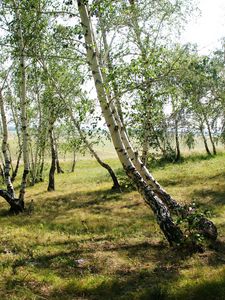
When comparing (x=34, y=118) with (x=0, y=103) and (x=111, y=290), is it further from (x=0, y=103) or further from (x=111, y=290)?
(x=111, y=290)

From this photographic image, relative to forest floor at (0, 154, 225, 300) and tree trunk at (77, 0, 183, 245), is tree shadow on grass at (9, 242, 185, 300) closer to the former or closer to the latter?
forest floor at (0, 154, 225, 300)

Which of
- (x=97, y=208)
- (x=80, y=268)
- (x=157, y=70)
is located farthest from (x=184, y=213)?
(x=97, y=208)

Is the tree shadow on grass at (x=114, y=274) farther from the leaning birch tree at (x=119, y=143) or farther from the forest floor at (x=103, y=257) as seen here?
the leaning birch tree at (x=119, y=143)

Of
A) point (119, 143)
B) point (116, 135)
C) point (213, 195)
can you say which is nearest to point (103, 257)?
point (119, 143)

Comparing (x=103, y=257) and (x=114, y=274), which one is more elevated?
(x=103, y=257)

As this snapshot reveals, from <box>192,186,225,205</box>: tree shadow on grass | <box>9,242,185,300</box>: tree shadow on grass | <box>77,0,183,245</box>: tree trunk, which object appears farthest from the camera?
<box>192,186,225,205</box>: tree shadow on grass

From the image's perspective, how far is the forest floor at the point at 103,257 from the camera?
898 cm

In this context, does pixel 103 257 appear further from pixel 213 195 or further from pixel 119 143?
pixel 213 195

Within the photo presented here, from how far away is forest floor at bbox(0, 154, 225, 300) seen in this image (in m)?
8.98

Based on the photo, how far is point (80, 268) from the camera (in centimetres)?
1082

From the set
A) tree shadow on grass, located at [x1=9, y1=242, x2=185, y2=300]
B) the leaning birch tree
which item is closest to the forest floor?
tree shadow on grass, located at [x1=9, y1=242, x2=185, y2=300]

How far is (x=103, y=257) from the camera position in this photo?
38.4 feet

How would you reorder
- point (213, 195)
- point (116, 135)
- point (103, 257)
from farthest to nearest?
1. point (213, 195)
2. point (116, 135)
3. point (103, 257)

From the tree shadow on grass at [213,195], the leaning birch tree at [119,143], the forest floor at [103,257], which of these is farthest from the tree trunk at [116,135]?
A: the tree shadow on grass at [213,195]
